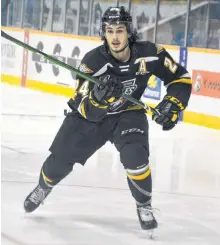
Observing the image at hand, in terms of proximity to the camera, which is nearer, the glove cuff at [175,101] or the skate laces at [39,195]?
the glove cuff at [175,101]

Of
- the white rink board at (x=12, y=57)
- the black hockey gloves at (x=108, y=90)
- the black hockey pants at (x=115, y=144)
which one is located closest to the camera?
the black hockey gloves at (x=108, y=90)

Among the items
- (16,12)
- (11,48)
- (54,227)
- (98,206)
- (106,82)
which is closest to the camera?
(106,82)

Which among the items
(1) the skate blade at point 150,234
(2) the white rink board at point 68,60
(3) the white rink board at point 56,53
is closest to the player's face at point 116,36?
(1) the skate blade at point 150,234

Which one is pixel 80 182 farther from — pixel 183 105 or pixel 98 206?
pixel 183 105

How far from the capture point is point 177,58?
8.89 metres

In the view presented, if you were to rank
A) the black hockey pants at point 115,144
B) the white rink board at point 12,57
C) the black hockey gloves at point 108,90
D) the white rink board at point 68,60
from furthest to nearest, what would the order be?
the white rink board at point 12,57
the white rink board at point 68,60
the black hockey pants at point 115,144
the black hockey gloves at point 108,90

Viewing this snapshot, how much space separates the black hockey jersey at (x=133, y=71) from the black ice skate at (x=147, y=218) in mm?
466

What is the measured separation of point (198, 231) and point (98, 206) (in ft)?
2.31

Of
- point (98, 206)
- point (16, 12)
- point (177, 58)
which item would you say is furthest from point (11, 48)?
point (98, 206)

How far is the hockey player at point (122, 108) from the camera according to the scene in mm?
3529

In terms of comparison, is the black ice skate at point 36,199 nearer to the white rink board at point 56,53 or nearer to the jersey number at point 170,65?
the jersey number at point 170,65

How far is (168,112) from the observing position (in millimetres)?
3611

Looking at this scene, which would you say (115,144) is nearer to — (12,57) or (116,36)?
(116,36)

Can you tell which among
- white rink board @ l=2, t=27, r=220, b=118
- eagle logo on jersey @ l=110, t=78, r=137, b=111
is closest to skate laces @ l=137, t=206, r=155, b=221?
eagle logo on jersey @ l=110, t=78, r=137, b=111
